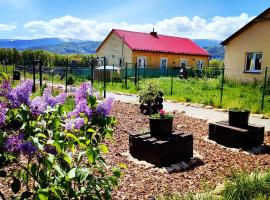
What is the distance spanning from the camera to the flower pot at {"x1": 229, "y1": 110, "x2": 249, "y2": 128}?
22.6ft

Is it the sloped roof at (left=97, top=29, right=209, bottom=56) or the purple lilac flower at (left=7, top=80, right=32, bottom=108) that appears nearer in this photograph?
the purple lilac flower at (left=7, top=80, right=32, bottom=108)

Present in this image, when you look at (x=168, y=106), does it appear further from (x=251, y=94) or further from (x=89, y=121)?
(x=89, y=121)

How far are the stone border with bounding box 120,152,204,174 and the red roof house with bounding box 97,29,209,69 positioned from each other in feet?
83.4

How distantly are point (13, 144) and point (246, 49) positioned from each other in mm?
20294

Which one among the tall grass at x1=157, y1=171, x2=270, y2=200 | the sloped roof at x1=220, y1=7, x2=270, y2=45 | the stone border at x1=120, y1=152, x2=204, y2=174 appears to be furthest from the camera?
the sloped roof at x1=220, y1=7, x2=270, y2=45

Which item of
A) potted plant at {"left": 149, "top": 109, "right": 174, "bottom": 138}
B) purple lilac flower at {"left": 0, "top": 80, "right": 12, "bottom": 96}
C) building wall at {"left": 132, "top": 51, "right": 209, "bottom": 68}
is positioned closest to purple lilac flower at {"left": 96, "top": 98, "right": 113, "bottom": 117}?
purple lilac flower at {"left": 0, "top": 80, "right": 12, "bottom": 96}

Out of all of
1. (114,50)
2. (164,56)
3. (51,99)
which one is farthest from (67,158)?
(164,56)

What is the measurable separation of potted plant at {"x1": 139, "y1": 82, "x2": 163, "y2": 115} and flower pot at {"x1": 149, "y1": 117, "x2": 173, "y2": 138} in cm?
400

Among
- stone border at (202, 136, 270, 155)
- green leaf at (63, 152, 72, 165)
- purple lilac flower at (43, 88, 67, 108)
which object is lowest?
stone border at (202, 136, 270, 155)

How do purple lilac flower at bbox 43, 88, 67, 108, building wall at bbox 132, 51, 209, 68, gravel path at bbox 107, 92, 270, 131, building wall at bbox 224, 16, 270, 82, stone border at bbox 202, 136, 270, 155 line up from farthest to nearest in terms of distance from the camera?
1. building wall at bbox 132, 51, 209, 68
2. building wall at bbox 224, 16, 270, 82
3. gravel path at bbox 107, 92, 270, 131
4. stone border at bbox 202, 136, 270, 155
5. purple lilac flower at bbox 43, 88, 67, 108

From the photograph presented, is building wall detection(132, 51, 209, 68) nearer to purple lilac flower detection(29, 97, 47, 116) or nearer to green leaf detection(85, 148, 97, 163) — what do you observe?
purple lilac flower detection(29, 97, 47, 116)

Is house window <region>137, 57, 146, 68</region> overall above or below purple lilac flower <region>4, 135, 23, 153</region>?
above

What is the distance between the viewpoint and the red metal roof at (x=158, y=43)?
33062mm

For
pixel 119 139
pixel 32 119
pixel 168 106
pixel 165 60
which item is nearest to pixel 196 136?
pixel 119 139
